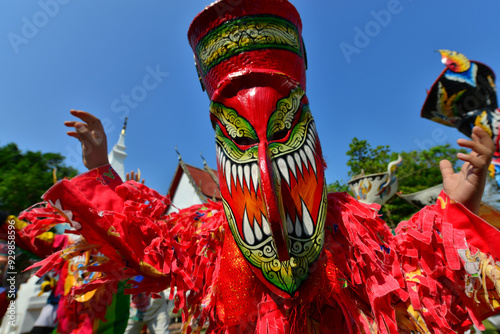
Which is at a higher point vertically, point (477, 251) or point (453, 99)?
point (453, 99)

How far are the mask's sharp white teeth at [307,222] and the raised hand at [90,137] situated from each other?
107cm

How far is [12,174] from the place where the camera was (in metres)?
10.2

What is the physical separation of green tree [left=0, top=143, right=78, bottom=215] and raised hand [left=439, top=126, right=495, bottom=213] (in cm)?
1042

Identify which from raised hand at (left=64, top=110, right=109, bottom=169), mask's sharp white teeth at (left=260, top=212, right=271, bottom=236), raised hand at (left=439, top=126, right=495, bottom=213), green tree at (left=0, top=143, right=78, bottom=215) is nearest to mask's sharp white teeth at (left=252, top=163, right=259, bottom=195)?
mask's sharp white teeth at (left=260, top=212, right=271, bottom=236)

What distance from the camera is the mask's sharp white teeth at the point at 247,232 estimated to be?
0.88 metres

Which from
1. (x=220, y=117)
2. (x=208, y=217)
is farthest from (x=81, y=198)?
(x=220, y=117)

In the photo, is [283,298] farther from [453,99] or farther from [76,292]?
[453,99]

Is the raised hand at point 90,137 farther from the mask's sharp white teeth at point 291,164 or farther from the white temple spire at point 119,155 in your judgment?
the white temple spire at point 119,155

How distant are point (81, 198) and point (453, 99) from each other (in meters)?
5.28

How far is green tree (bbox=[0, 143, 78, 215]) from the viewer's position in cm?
927

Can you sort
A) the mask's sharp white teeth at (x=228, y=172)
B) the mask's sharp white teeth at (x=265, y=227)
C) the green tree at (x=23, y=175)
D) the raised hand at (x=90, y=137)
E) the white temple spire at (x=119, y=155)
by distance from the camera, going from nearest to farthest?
the mask's sharp white teeth at (x=265, y=227) < the mask's sharp white teeth at (x=228, y=172) < the raised hand at (x=90, y=137) < the green tree at (x=23, y=175) < the white temple spire at (x=119, y=155)

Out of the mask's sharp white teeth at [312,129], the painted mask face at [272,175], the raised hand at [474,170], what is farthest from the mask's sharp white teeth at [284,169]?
the raised hand at [474,170]

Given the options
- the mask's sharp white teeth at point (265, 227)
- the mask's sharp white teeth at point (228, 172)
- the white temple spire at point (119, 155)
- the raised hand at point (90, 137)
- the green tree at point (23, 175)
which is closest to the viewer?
the mask's sharp white teeth at point (265, 227)

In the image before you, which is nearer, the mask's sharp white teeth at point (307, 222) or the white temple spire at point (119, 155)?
the mask's sharp white teeth at point (307, 222)
